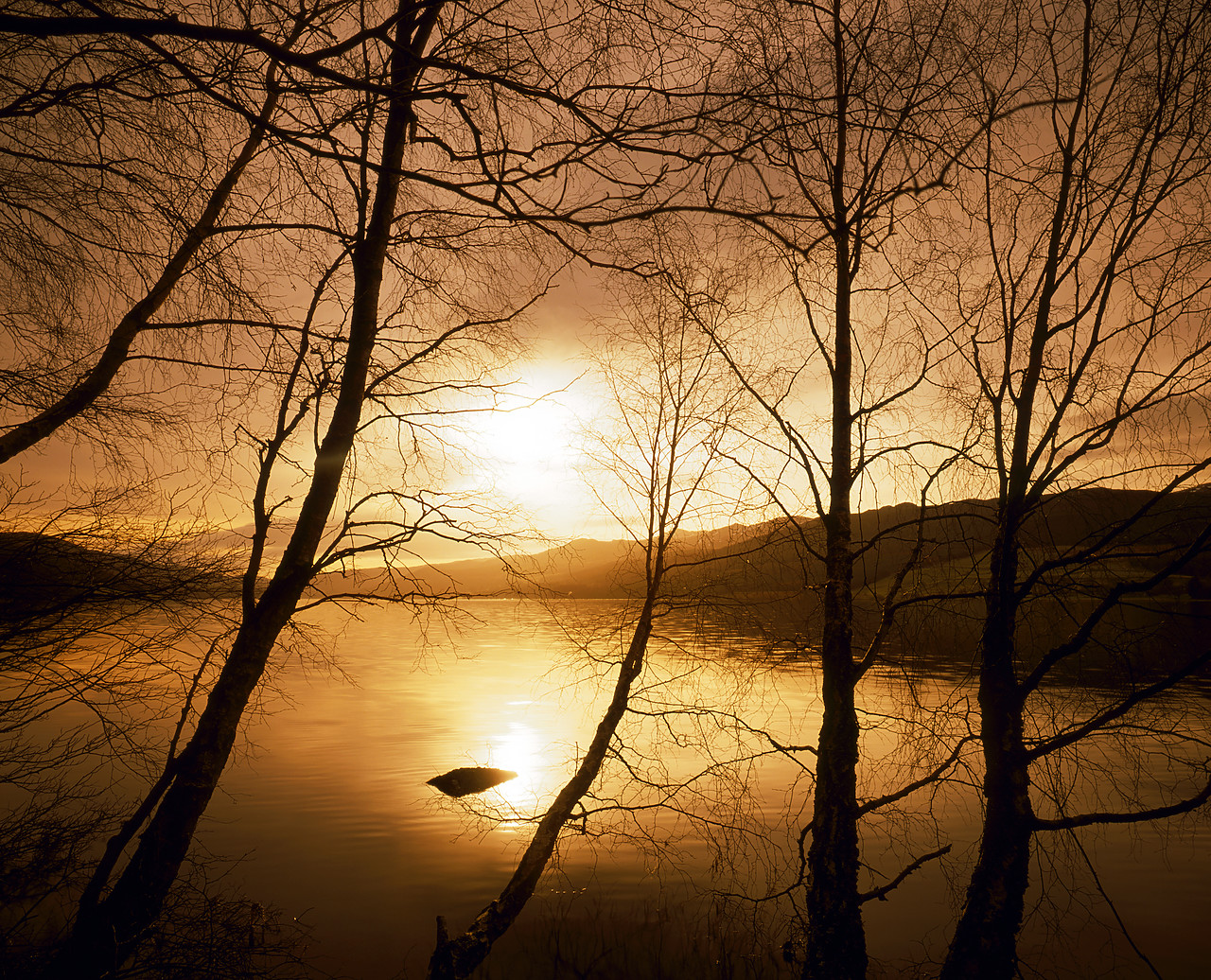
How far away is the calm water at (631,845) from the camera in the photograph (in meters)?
8.10

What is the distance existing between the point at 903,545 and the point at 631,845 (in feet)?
49.2

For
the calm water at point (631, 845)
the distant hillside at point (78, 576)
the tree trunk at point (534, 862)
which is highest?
the distant hillside at point (78, 576)

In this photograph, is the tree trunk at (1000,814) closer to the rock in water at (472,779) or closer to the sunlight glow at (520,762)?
the sunlight glow at (520,762)

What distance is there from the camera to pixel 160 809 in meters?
4.76

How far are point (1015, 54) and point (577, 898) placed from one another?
49.8 feet

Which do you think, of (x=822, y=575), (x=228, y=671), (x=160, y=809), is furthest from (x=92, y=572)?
(x=822, y=575)

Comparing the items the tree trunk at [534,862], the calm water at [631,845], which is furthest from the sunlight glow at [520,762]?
the tree trunk at [534,862]

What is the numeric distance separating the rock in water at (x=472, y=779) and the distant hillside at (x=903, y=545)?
1516cm

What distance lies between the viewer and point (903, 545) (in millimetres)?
5875

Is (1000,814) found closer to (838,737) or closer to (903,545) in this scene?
(838,737)

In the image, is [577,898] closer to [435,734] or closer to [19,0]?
[19,0]

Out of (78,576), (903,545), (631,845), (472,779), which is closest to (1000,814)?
(903,545)

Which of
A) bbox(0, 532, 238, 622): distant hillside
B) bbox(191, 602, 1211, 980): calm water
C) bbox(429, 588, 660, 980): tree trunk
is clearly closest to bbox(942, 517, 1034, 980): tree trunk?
bbox(191, 602, 1211, 980): calm water

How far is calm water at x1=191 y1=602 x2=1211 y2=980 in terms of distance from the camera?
810 cm
